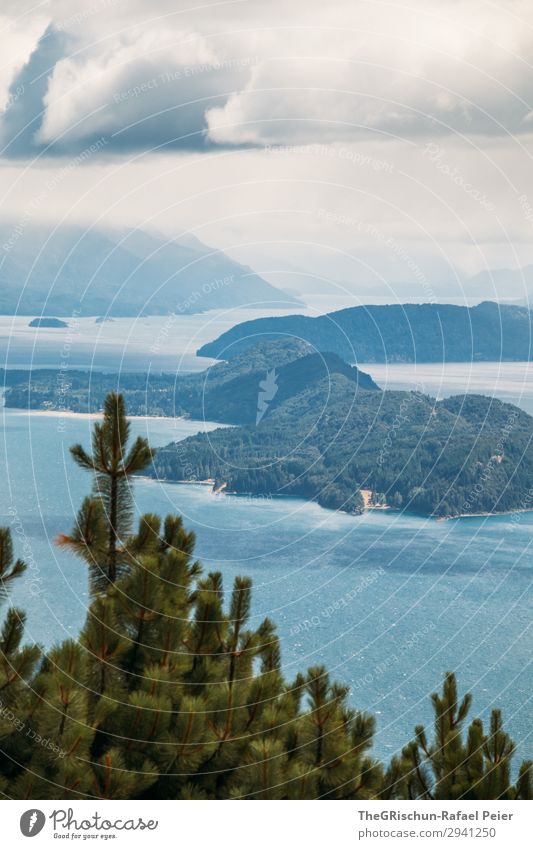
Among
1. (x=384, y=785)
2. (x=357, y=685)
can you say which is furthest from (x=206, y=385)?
(x=384, y=785)

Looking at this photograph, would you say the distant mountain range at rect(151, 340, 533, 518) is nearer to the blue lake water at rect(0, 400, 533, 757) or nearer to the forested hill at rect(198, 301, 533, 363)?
the blue lake water at rect(0, 400, 533, 757)

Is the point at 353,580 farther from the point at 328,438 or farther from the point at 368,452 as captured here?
the point at 328,438

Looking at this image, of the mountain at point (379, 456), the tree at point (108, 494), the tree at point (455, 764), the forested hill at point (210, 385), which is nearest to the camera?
the tree at point (108, 494)

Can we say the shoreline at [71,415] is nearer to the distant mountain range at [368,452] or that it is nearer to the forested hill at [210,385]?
the forested hill at [210,385]

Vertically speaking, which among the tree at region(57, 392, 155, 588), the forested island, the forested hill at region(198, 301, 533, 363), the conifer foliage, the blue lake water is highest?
the forested hill at region(198, 301, 533, 363)

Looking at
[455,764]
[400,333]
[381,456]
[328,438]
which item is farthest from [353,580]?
[455,764]

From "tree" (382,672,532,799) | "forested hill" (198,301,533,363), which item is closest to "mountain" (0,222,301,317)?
"forested hill" (198,301,533,363)

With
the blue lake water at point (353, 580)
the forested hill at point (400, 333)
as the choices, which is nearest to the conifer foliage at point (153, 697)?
the blue lake water at point (353, 580)
